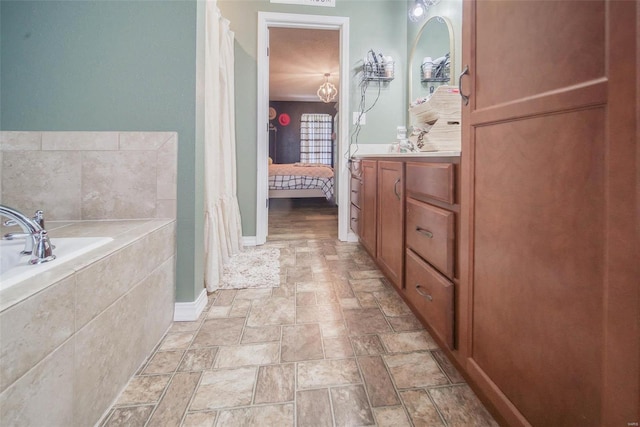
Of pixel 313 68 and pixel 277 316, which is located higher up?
pixel 313 68

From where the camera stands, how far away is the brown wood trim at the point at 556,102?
1.88 ft

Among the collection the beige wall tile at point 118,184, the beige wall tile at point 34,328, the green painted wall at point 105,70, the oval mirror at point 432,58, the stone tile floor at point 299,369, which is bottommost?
the stone tile floor at point 299,369

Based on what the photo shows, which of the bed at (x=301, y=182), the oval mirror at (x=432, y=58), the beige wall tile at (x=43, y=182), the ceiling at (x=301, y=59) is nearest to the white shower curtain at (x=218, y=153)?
the beige wall tile at (x=43, y=182)

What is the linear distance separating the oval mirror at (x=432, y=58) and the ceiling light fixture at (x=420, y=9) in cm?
11

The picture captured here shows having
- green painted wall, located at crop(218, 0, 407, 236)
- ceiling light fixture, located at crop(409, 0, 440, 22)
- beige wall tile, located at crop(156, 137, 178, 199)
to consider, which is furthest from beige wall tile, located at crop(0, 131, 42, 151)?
ceiling light fixture, located at crop(409, 0, 440, 22)

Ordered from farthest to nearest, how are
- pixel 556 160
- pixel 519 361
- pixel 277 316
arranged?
pixel 277 316 → pixel 519 361 → pixel 556 160

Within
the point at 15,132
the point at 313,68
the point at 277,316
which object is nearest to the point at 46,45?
the point at 15,132

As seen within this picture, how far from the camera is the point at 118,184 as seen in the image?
151 cm

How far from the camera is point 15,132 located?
1.46 m

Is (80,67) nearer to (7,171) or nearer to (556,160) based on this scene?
(7,171)

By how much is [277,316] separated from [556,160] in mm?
1373

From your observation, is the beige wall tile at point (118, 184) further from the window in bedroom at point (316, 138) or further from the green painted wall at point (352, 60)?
the window in bedroom at point (316, 138)

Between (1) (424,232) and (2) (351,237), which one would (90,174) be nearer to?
(1) (424,232)

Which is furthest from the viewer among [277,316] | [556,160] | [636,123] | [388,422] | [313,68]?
[313,68]
